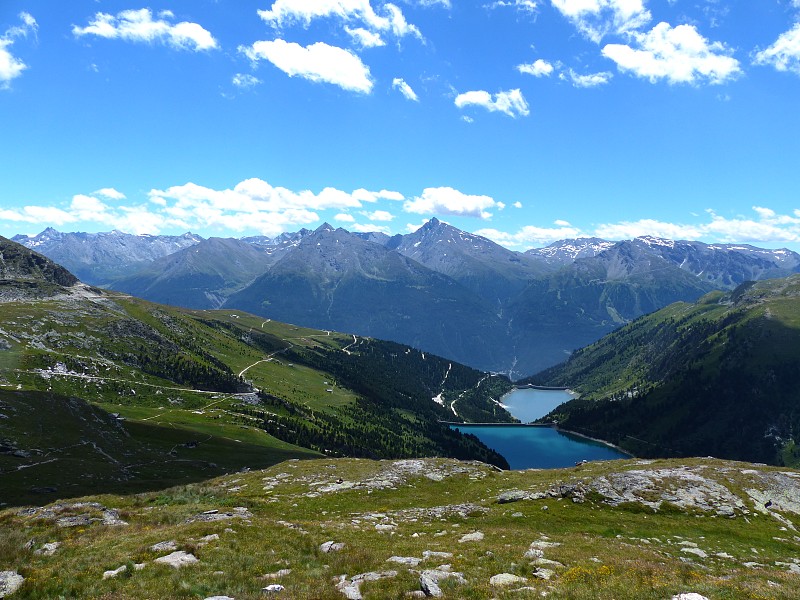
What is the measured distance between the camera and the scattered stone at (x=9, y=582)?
766 inches

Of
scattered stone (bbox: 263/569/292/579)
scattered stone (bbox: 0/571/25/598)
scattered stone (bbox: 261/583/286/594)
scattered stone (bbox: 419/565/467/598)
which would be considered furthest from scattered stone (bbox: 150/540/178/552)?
scattered stone (bbox: 419/565/467/598)

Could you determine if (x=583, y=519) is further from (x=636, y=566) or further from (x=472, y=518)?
(x=636, y=566)

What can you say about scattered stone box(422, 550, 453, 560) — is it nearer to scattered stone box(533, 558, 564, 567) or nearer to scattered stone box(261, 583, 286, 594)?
scattered stone box(533, 558, 564, 567)

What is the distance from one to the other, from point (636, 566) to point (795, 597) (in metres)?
6.62

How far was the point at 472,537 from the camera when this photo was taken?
110 feet

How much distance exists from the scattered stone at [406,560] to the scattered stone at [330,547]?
3.55 m

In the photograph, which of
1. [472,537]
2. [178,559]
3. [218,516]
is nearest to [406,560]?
[472,537]

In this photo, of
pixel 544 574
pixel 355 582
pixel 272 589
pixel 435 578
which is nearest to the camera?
pixel 272 589

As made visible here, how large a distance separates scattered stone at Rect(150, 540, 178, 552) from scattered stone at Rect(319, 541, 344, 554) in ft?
26.8

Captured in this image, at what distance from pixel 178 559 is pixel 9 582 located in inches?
273

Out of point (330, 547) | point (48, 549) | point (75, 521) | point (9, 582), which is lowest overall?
point (75, 521)

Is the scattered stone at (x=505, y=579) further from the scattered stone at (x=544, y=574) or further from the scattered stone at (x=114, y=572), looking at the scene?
the scattered stone at (x=114, y=572)

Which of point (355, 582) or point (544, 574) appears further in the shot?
point (544, 574)

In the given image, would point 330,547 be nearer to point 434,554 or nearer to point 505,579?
point 434,554
